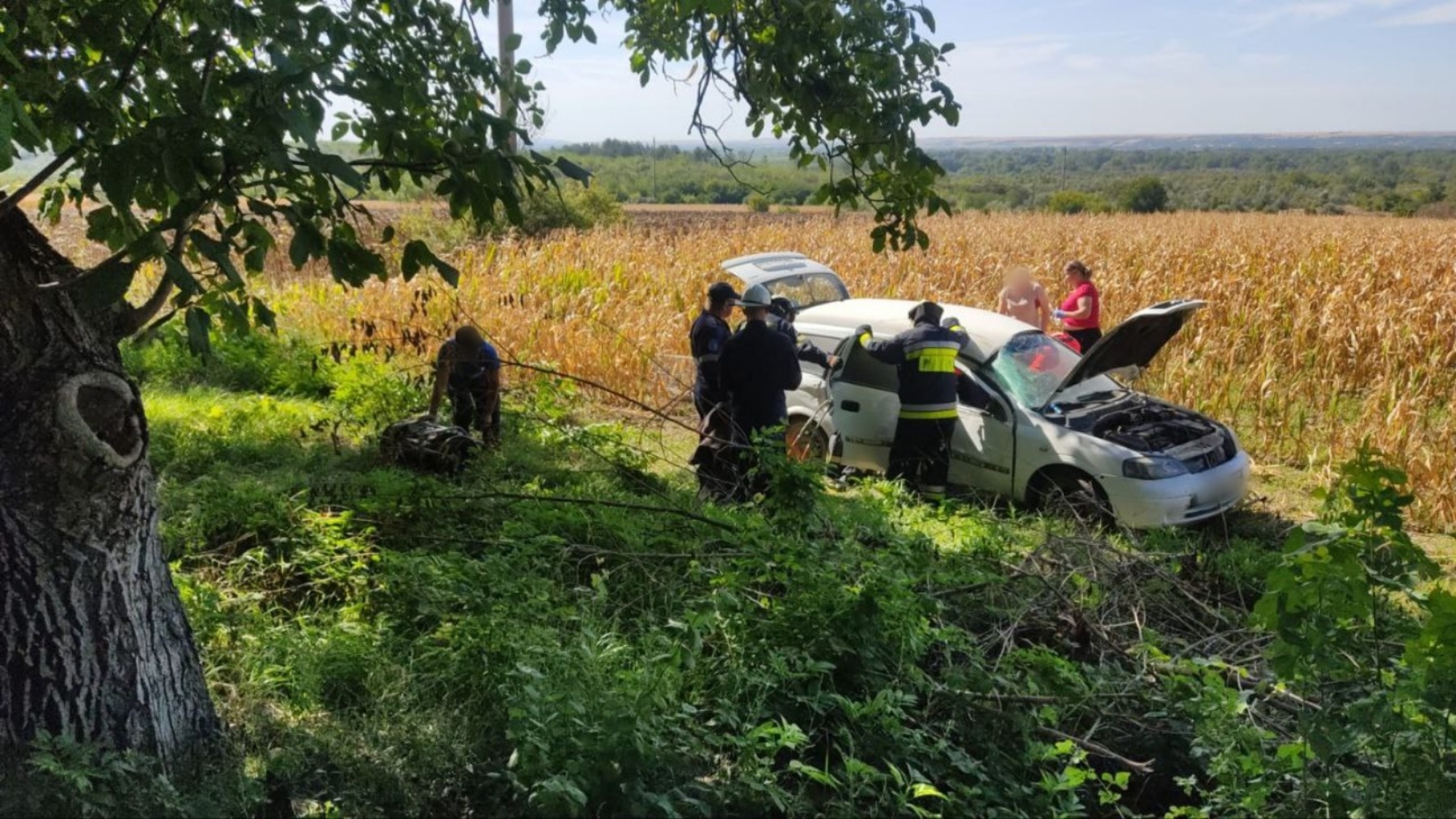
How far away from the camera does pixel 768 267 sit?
31.5 feet

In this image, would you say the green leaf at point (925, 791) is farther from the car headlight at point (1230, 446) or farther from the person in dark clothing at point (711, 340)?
the car headlight at point (1230, 446)

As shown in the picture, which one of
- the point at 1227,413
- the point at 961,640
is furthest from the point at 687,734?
the point at 1227,413

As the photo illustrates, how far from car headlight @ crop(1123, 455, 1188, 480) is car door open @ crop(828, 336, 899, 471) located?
6.25 ft

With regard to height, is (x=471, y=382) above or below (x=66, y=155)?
below

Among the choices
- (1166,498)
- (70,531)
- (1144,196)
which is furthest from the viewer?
(1144,196)

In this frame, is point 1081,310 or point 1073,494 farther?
point 1081,310

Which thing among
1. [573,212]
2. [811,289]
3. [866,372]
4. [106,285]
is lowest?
[866,372]

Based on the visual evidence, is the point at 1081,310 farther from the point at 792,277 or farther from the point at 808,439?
the point at 808,439

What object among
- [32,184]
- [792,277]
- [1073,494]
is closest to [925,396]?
[1073,494]

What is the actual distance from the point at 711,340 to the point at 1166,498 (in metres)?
3.57

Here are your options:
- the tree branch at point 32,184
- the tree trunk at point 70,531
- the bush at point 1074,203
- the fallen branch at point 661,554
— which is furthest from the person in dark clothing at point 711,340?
the bush at point 1074,203

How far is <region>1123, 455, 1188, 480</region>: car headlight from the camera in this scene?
694cm

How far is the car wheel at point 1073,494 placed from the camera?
7023 mm

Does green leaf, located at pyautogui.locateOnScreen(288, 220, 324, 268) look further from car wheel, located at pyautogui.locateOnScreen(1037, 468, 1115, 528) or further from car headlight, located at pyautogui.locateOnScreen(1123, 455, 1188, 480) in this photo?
car headlight, located at pyautogui.locateOnScreen(1123, 455, 1188, 480)
